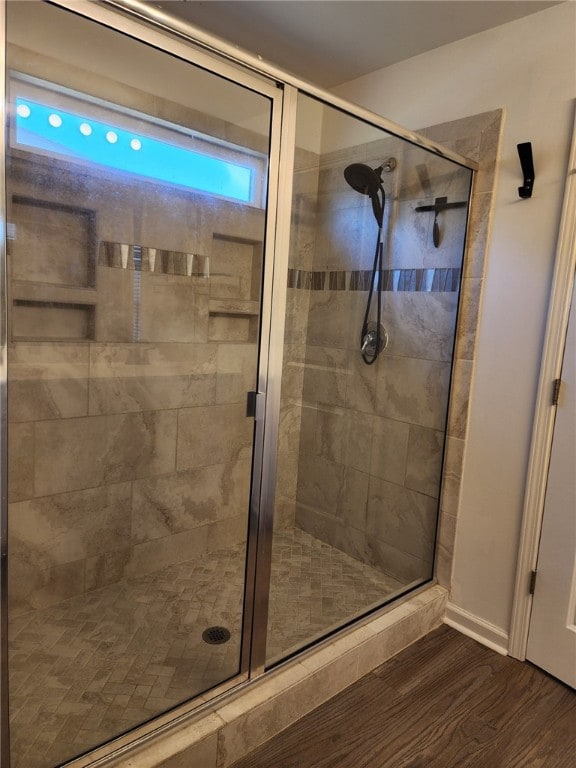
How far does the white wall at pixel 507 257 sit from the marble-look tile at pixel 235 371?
0.97 meters

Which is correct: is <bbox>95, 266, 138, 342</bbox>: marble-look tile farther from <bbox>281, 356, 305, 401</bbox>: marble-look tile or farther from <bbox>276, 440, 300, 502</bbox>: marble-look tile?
<bbox>276, 440, 300, 502</bbox>: marble-look tile

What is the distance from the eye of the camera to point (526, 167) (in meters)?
1.84

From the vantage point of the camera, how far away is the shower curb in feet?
4.52

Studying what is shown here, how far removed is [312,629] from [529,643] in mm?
858

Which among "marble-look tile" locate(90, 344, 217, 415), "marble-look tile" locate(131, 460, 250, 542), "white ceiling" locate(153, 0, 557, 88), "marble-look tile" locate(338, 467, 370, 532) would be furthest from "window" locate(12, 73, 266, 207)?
"marble-look tile" locate(338, 467, 370, 532)

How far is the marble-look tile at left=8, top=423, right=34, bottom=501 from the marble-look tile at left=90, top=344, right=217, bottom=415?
0.87 ft

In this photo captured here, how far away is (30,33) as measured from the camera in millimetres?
1391

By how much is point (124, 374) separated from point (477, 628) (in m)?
1.83

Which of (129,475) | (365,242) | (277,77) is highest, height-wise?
(277,77)

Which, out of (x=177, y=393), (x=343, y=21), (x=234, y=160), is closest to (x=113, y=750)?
(x=177, y=393)

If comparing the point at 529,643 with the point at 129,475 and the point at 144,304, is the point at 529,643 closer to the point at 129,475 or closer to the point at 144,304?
the point at 129,475

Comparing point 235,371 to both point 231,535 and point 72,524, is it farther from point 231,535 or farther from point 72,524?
point 72,524

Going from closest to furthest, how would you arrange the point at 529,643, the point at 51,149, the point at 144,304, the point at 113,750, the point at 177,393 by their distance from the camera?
1. the point at 113,750
2. the point at 51,149
3. the point at 529,643
4. the point at 144,304
5. the point at 177,393

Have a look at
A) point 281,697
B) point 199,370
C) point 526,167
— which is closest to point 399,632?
point 281,697
